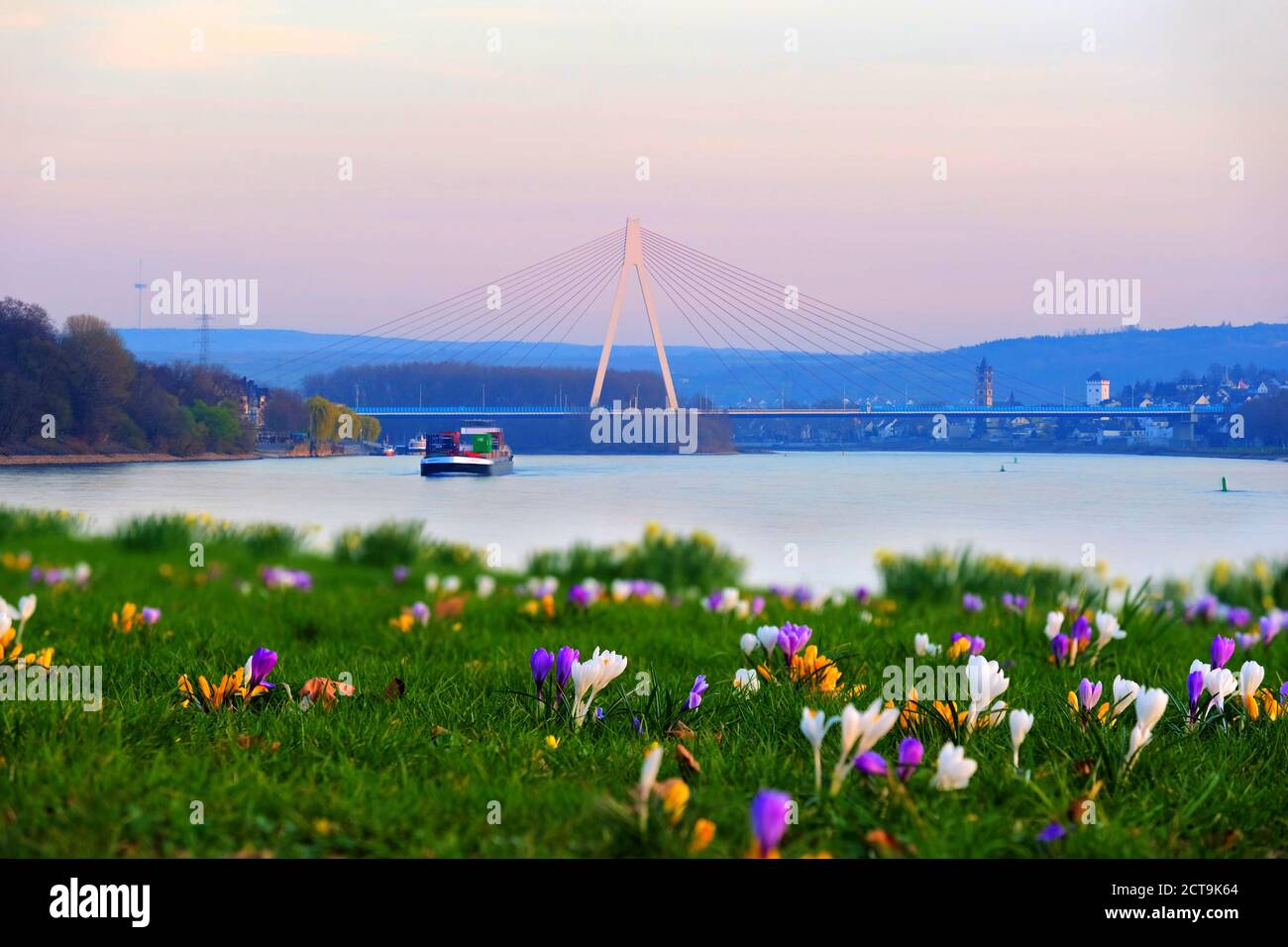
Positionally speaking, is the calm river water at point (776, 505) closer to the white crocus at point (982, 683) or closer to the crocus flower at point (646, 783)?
the white crocus at point (982, 683)

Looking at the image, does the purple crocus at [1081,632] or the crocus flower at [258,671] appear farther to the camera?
the purple crocus at [1081,632]

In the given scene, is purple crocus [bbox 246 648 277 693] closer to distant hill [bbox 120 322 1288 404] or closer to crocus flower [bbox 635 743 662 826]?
crocus flower [bbox 635 743 662 826]

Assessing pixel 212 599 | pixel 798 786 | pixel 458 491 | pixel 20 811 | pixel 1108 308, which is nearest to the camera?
pixel 20 811

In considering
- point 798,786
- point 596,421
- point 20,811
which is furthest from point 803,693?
point 596,421

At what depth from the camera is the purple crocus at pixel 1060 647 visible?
3475mm

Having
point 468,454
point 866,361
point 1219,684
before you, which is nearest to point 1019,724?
point 1219,684

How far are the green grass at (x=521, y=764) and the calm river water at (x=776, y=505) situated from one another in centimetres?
298

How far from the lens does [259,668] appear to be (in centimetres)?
252

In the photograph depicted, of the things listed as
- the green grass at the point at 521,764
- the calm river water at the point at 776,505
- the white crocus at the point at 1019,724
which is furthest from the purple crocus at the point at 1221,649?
the calm river water at the point at 776,505

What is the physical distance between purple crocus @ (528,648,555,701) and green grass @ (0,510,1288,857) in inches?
3.6

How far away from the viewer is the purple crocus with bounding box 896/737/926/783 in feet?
5.90
